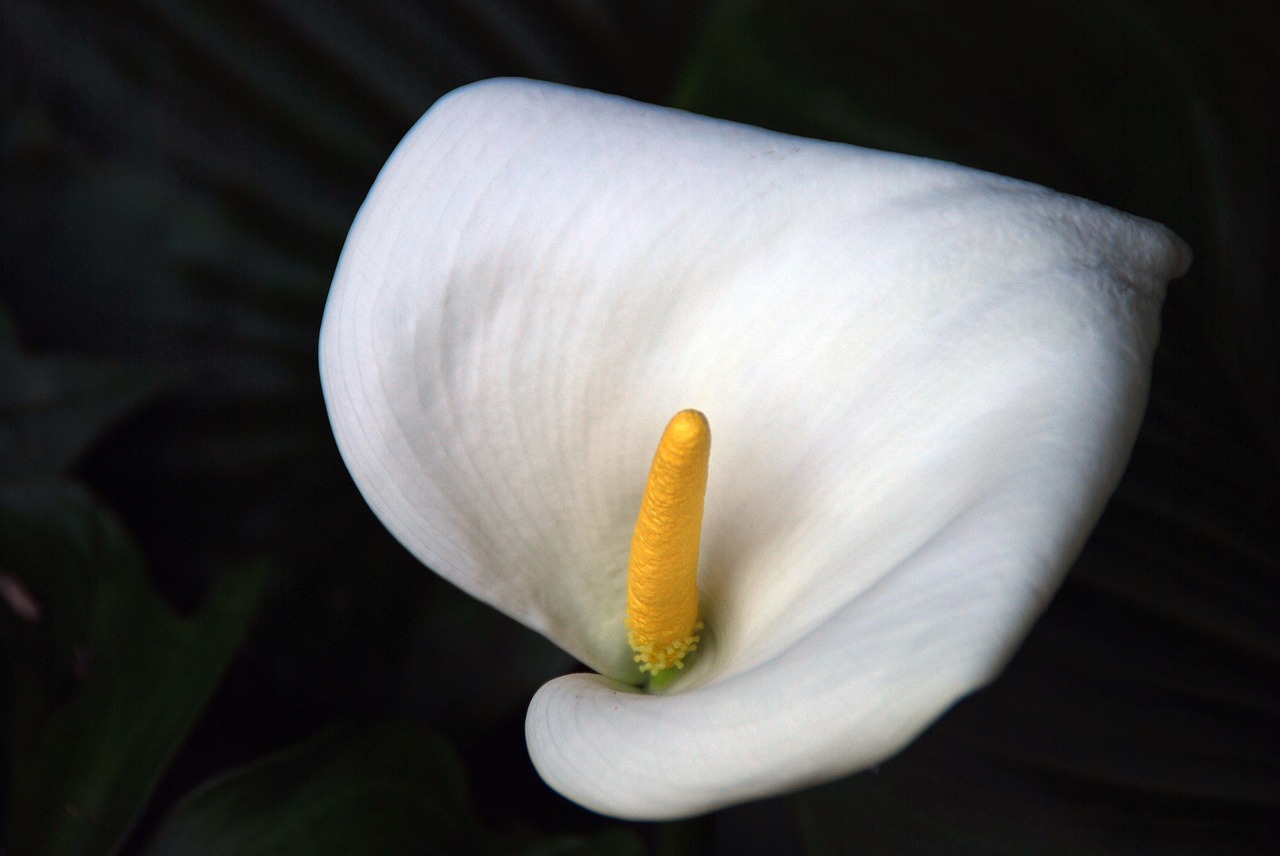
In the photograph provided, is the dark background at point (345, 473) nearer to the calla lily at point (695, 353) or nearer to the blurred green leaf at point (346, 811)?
the blurred green leaf at point (346, 811)

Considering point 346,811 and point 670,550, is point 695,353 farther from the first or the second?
point 346,811

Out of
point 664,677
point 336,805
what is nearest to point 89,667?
point 336,805

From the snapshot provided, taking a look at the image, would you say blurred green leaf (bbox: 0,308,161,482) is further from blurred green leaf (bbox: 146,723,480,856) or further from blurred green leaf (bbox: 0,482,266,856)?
blurred green leaf (bbox: 146,723,480,856)

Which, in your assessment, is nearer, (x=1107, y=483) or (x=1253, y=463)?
(x=1107, y=483)

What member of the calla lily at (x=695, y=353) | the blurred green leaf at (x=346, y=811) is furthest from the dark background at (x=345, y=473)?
the calla lily at (x=695, y=353)

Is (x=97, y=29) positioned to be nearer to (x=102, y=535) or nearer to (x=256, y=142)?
(x=256, y=142)

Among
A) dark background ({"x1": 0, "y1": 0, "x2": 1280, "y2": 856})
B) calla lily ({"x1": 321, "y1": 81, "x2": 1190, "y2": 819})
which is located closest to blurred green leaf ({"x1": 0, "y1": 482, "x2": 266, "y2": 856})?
dark background ({"x1": 0, "y1": 0, "x2": 1280, "y2": 856})

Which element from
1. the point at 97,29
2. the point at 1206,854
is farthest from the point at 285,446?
the point at 1206,854
